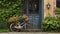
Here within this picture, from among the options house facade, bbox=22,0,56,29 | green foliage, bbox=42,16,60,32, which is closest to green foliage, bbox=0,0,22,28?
house facade, bbox=22,0,56,29

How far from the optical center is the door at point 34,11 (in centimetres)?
1909

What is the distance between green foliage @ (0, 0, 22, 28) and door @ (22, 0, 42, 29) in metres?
0.62

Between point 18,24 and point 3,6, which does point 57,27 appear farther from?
point 3,6

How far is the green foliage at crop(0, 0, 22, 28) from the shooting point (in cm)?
1844

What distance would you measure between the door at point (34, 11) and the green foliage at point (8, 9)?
624mm

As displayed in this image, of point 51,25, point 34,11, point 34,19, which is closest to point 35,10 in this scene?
point 34,11

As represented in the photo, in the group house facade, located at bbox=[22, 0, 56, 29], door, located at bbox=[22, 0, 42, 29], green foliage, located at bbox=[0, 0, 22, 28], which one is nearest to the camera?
green foliage, located at bbox=[0, 0, 22, 28]

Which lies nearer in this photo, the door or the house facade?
the house facade

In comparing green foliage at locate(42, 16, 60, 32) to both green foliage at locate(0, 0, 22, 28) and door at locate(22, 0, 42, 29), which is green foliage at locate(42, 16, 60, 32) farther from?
green foliage at locate(0, 0, 22, 28)

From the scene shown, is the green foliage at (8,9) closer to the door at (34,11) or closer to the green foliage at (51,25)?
the door at (34,11)

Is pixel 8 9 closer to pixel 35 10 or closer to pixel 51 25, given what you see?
pixel 35 10

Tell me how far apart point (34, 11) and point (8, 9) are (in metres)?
2.04

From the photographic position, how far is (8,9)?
18.5m

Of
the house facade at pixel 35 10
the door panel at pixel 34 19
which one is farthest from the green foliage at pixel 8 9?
the door panel at pixel 34 19
